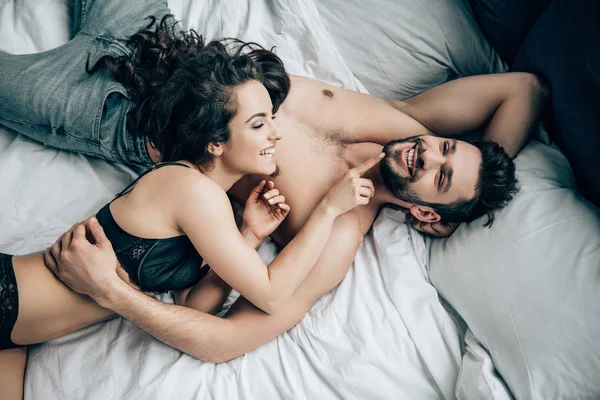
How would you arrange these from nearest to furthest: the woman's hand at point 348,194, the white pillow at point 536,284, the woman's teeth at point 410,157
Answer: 1. the white pillow at point 536,284
2. the woman's hand at point 348,194
3. the woman's teeth at point 410,157

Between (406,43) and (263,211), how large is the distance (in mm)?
938

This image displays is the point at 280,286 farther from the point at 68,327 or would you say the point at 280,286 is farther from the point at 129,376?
the point at 68,327

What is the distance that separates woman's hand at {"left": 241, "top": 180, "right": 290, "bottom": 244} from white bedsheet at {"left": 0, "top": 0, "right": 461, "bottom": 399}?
0.51 ft

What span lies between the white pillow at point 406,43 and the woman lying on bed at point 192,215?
581 mm

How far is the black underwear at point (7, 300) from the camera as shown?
1248 millimetres

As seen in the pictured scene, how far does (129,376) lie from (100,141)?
2.75ft

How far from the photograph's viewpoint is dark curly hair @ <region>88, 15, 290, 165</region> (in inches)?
52.7

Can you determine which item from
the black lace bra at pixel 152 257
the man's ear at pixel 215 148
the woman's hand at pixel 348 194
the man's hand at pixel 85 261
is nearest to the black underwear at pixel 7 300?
the man's hand at pixel 85 261

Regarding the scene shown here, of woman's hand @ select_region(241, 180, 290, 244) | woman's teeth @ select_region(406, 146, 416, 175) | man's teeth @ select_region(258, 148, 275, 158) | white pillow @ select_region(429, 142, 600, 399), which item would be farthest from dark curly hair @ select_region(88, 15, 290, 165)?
white pillow @ select_region(429, 142, 600, 399)

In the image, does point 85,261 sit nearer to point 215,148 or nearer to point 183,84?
point 215,148

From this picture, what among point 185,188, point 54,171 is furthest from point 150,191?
point 54,171

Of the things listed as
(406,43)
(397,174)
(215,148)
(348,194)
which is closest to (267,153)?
(215,148)

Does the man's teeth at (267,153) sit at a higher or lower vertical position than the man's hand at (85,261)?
higher

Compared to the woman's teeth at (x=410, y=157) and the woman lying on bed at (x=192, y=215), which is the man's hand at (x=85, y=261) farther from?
the woman's teeth at (x=410, y=157)
